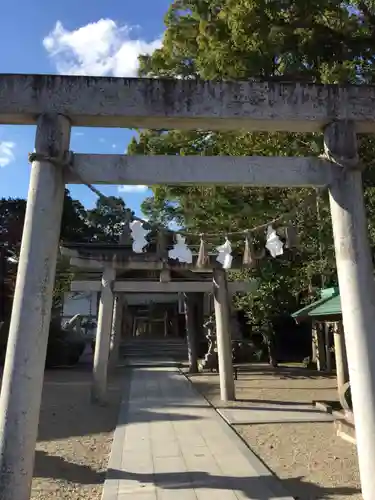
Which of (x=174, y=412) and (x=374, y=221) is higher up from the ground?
(x=374, y=221)

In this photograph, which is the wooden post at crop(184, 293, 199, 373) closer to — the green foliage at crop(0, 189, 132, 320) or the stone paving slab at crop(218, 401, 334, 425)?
the green foliage at crop(0, 189, 132, 320)

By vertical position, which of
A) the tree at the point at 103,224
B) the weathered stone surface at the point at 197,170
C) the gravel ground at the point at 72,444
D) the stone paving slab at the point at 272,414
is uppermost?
the tree at the point at 103,224

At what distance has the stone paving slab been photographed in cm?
894

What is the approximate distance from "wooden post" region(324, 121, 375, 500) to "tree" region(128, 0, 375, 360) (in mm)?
3047

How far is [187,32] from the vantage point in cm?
942

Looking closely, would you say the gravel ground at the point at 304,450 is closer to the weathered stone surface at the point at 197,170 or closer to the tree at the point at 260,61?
the weathered stone surface at the point at 197,170

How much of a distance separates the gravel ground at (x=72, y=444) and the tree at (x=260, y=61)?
16.9ft

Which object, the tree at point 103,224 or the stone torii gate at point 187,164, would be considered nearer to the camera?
the stone torii gate at point 187,164

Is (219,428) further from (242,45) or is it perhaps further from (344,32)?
(344,32)

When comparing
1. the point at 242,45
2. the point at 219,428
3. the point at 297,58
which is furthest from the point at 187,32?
the point at 219,428

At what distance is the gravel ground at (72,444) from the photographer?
5.29 meters

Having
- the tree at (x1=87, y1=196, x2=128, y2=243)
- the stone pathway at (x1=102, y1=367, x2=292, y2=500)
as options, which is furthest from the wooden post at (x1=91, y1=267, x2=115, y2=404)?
the tree at (x1=87, y1=196, x2=128, y2=243)

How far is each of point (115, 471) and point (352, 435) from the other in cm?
377

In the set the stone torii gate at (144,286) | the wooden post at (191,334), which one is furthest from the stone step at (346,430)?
the wooden post at (191,334)
